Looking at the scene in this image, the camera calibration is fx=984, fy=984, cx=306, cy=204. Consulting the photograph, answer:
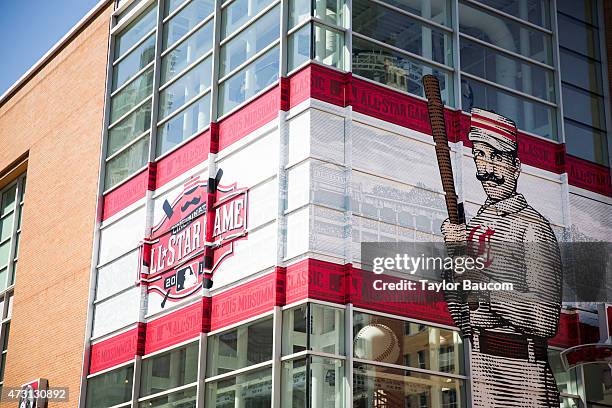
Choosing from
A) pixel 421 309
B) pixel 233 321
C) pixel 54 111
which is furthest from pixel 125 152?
pixel 421 309

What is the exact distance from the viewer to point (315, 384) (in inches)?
751

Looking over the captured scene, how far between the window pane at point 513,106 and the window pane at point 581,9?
3.49m

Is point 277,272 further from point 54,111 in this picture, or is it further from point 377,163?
point 54,111

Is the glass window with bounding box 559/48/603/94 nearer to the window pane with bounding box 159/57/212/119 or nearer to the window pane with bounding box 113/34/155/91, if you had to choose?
the window pane with bounding box 159/57/212/119

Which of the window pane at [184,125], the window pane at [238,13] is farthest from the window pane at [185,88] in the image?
the window pane at [238,13]

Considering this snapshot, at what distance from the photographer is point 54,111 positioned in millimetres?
33188

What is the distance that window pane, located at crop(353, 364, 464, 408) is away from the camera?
1934 cm

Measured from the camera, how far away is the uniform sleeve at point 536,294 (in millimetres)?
22078

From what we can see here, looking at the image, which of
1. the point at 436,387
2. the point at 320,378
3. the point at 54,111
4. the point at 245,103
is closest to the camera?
the point at 320,378

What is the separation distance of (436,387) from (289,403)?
321 cm

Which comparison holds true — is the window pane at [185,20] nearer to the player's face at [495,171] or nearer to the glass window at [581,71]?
the player's face at [495,171]

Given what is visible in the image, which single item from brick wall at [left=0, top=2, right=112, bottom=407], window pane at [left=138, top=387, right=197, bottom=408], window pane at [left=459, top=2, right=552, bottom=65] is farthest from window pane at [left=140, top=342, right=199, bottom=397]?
window pane at [left=459, top=2, right=552, bottom=65]

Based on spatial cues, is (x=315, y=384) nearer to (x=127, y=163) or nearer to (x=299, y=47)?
(x=299, y=47)

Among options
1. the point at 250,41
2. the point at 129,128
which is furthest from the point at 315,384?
the point at 129,128
